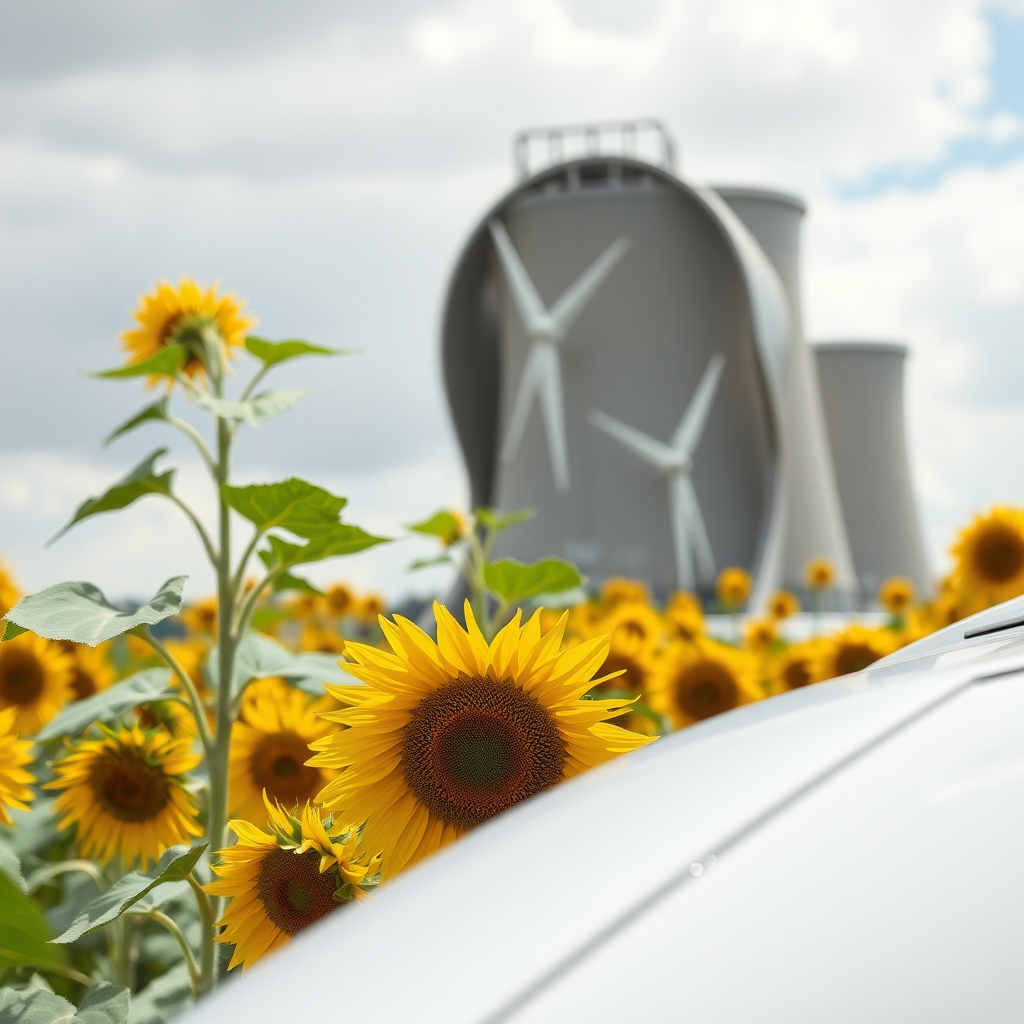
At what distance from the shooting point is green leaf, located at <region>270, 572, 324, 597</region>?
5.03 feet

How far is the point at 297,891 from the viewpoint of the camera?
0.96 meters

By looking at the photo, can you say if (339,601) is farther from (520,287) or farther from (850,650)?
(520,287)

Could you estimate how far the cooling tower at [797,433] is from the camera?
2416 cm

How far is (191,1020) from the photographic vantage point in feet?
1.50

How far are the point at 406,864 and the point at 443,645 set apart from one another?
0.18m

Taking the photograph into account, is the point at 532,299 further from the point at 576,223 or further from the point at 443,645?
the point at 443,645

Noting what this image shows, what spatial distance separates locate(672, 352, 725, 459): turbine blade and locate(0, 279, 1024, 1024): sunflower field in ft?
63.4

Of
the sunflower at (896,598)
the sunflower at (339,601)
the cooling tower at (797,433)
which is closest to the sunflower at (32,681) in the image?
the sunflower at (339,601)

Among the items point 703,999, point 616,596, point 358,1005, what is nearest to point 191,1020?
point 358,1005

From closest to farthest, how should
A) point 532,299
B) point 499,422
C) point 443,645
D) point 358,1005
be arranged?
point 358,1005 < point 443,645 < point 532,299 < point 499,422

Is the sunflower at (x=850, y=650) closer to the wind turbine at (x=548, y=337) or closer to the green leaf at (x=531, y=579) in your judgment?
the green leaf at (x=531, y=579)

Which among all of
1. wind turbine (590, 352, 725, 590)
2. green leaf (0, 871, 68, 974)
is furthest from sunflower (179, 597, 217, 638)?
wind turbine (590, 352, 725, 590)

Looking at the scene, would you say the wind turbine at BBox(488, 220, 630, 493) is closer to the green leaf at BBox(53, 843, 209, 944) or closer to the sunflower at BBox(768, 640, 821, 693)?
the sunflower at BBox(768, 640, 821, 693)

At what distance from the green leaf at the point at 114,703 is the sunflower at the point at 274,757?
13cm
